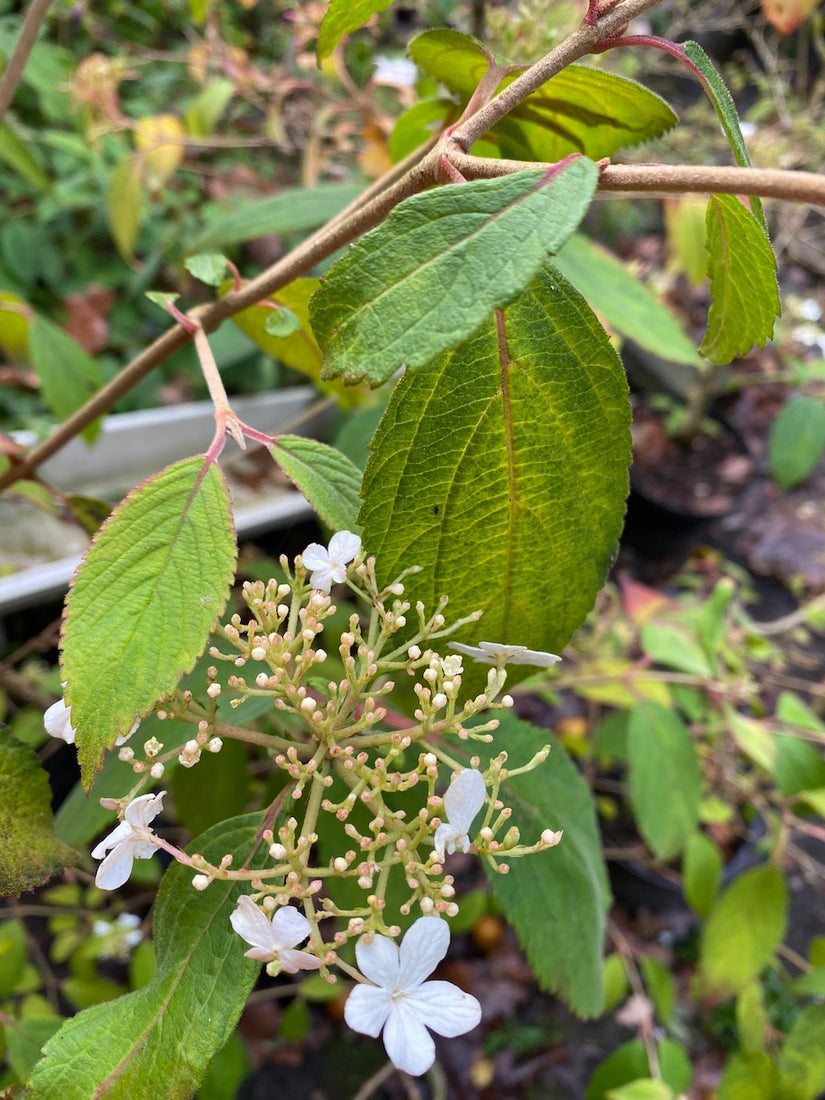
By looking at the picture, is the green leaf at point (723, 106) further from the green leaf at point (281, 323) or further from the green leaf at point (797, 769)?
the green leaf at point (797, 769)

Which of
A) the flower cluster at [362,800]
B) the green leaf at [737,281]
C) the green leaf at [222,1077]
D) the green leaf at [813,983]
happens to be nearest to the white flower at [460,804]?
the flower cluster at [362,800]

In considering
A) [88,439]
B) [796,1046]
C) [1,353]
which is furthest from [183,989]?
[1,353]

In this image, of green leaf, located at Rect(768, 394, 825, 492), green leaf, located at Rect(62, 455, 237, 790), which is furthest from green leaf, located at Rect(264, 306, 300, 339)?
green leaf, located at Rect(768, 394, 825, 492)

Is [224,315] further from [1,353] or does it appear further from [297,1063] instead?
[1,353]

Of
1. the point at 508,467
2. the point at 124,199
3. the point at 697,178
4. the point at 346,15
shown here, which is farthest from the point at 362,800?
the point at 124,199

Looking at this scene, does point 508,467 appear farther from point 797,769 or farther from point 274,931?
point 797,769
